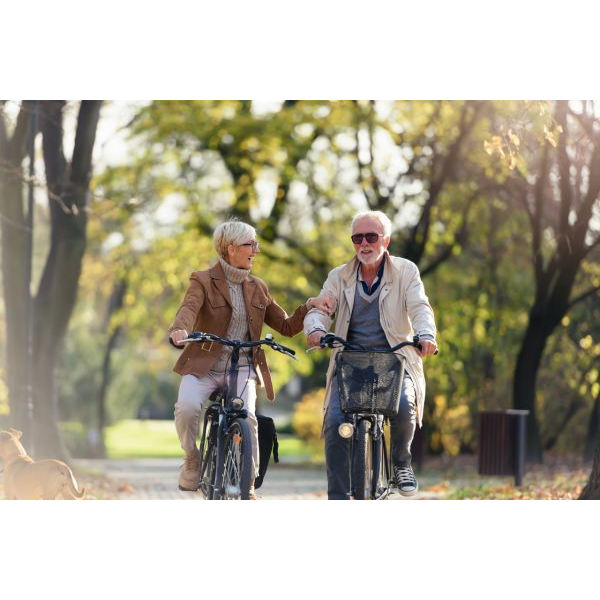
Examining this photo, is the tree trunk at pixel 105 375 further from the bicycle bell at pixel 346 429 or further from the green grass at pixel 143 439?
the bicycle bell at pixel 346 429

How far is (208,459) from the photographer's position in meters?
7.98

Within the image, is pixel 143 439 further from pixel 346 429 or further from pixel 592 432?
pixel 346 429

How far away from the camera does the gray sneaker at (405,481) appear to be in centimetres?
742

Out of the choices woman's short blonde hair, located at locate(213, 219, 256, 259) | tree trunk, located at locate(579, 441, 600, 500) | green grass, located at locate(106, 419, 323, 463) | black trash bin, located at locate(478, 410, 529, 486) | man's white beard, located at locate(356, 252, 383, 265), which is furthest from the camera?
green grass, located at locate(106, 419, 323, 463)

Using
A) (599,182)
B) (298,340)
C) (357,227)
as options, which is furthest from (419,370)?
(298,340)

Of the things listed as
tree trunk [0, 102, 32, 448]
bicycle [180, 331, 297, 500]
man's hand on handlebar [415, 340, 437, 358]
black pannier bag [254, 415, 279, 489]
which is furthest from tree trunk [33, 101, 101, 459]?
man's hand on handlebar [415, 340, 437, 358]

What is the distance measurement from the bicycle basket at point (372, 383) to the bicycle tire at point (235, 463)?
67cm

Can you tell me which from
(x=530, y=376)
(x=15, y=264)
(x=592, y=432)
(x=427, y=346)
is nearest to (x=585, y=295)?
(x=530, y=376)

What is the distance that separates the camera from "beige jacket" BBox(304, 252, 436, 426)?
7641mm

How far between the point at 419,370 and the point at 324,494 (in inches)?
359

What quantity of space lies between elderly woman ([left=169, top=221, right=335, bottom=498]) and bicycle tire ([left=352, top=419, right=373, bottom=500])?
82 cm

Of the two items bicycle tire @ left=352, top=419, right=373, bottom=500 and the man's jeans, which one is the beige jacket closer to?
the man's jeans

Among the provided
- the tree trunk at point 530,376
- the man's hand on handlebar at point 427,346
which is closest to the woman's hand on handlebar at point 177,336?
the man's hand on handlebar at point 427,346

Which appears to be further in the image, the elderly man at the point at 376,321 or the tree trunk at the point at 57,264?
the tree trunk at the point at 57,264
